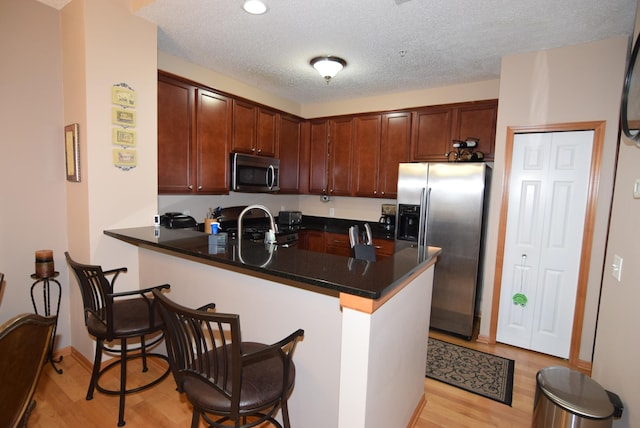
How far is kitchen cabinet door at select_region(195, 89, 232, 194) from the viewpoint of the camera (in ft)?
10.5

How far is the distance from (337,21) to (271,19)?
480 millimetres

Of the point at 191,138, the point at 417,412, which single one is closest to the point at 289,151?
the point at 191,138

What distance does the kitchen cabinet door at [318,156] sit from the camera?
175 inches

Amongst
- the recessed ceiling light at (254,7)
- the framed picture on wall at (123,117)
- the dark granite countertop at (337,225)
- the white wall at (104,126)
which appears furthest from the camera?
the dark granite countertop at (337,225)

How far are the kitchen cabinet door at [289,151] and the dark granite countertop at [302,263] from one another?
2.22 m

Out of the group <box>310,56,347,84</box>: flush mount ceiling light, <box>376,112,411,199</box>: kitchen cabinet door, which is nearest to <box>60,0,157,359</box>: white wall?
<box>310,56,347,84</box>: flush mount ceiling light

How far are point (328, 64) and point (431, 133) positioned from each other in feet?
5.04

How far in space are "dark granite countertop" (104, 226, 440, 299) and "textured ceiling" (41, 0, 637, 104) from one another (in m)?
1.61

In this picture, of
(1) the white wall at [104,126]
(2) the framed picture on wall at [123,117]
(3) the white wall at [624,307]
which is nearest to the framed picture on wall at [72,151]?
(1) the white wall at [104,126]

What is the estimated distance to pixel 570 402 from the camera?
1500 millimetres

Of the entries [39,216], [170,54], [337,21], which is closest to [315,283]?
[337,21]

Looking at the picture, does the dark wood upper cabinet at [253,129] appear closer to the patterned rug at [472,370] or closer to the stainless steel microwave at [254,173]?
the stainless steel microwave at [254,173]

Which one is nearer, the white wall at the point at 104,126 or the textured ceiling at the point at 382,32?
the textured ceiling at the point at 382,32

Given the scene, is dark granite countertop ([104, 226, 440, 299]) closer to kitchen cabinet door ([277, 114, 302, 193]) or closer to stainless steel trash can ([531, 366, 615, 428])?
stainless steel trash can ([531, 366, 615, 428])
